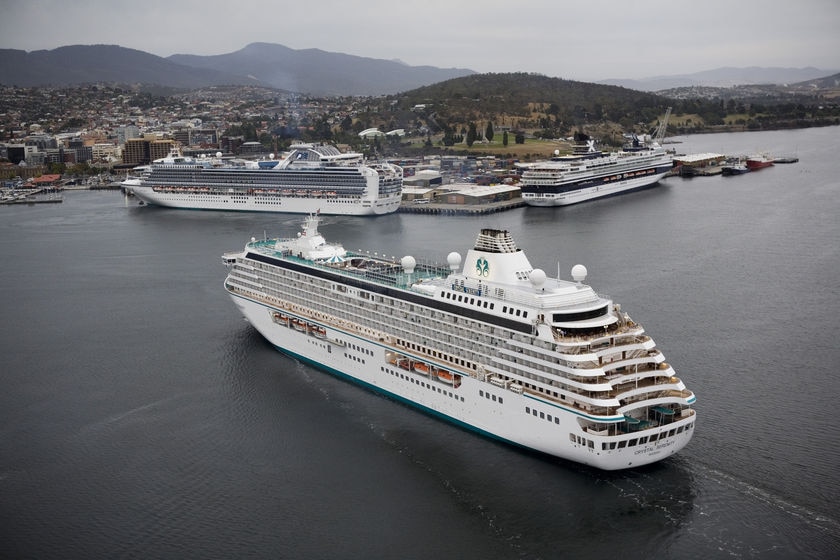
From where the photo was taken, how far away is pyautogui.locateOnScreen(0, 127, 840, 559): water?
1504 cm

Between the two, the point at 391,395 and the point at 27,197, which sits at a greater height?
the point at 27,197

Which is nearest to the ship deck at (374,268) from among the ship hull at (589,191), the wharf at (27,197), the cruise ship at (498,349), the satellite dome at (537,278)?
the cruise ship at (498,349)

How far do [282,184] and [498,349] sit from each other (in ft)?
145

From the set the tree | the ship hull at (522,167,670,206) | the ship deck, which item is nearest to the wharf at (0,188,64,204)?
the ship hull at (522,167,670,206)

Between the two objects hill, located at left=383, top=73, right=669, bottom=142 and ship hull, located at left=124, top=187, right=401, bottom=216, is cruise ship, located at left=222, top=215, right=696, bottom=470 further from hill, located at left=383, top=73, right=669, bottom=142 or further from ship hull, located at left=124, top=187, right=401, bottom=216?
hill, located at left=383, top=73, right=669, bottom=142

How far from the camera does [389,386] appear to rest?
20.8 m

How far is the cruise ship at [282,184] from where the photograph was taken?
5644cm

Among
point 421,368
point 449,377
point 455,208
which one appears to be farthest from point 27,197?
point 449,377

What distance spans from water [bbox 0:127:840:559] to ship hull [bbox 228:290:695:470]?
43cm

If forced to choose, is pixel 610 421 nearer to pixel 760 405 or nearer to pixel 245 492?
pixel 760 405

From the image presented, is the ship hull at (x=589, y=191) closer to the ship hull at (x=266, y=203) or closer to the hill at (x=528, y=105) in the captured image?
the ship hull at (x=266, y=203)

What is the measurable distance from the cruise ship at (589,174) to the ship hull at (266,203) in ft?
36.2

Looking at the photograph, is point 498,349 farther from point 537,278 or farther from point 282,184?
point 282,184

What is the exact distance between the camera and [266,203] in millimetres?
59594
